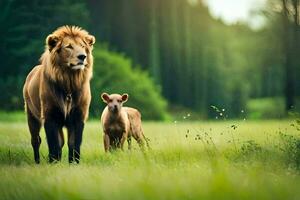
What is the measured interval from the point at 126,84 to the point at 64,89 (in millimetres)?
14958

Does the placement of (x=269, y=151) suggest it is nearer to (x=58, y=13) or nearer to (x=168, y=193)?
(x=168, y=193)

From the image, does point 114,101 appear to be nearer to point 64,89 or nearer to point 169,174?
point 64,89

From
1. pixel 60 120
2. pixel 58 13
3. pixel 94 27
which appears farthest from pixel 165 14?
pixel 60 120

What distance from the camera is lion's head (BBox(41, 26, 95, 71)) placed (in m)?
8.48

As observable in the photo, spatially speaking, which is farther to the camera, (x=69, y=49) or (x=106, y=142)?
(x=106, y=142)

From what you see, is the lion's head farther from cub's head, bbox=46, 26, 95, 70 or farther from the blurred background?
the blurred background

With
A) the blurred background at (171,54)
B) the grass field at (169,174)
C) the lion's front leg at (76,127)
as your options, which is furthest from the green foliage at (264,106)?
the grass field at (169,174)

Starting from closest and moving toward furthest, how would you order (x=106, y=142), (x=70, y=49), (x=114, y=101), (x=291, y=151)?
(x=291, y=151)
(x=70, y=49)
(x=106, y=142)
(x=114, y=101)

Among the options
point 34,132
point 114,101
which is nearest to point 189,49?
point 114,101

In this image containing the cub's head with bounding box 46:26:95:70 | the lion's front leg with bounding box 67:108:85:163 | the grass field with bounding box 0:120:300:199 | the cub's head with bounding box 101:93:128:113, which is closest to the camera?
the grass field with bounding box 0:120:300:199

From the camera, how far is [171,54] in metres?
28.0

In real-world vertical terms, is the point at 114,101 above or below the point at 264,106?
above

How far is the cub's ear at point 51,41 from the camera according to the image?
862 cm

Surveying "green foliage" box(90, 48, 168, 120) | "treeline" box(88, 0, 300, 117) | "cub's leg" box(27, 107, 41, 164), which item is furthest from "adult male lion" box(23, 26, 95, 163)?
"treeline" box(88, 0, 300, 117)
